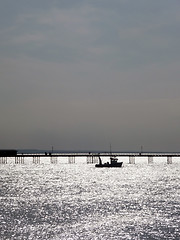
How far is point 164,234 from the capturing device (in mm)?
50625

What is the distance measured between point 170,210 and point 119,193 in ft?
85.6

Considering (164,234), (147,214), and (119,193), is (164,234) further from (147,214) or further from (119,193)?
(119,193)

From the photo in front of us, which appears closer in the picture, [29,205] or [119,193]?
[29,205]

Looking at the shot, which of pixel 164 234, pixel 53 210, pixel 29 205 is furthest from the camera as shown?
pixel 29 205

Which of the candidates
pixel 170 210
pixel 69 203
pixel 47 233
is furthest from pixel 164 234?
pixel 69 203

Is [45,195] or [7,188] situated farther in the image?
[7,188]

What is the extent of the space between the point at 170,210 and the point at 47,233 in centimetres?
2457

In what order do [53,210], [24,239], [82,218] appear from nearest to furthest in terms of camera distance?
[24,239] → [82,218] → [53,210]

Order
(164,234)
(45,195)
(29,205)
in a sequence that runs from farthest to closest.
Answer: (45,195), (29,205), (164,234)

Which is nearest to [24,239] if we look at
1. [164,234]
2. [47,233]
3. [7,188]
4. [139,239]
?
[47,233]

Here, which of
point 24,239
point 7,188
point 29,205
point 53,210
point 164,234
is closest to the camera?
point 24,239

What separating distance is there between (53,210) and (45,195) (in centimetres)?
2221

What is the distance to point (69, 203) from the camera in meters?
77.3

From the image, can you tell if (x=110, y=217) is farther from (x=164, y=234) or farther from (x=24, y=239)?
(x=24, y=239)
